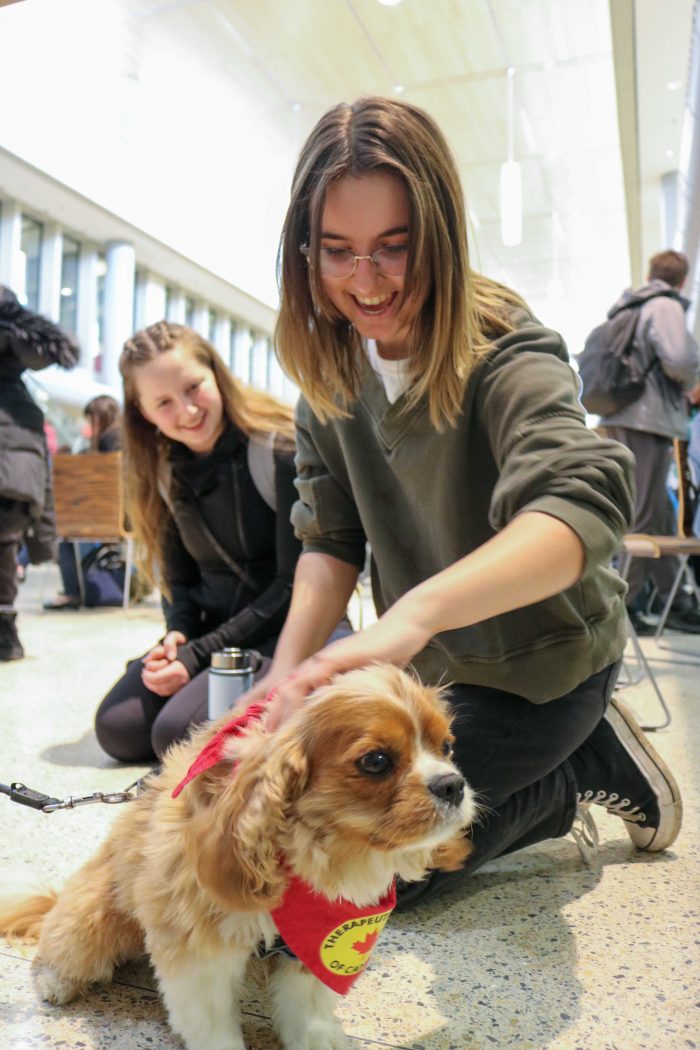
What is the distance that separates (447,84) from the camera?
7480 millimetres

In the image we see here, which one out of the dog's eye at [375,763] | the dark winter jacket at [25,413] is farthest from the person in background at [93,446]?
the dog's eye at [375,763]

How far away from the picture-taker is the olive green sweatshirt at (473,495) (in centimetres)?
130

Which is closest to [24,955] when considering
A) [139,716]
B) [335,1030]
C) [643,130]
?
[335,1030]

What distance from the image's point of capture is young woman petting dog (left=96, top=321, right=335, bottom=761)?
2.56 meters

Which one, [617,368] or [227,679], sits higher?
[617,368]

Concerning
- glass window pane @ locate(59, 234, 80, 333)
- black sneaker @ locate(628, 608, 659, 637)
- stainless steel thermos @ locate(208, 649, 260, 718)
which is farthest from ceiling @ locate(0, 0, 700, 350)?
stainless steel thermos @ locate(208, 649, 260, 718)

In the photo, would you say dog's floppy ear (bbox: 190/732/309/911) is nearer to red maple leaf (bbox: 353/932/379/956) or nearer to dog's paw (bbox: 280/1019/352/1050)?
red maple leaf (bbox: 353/932/379/956)

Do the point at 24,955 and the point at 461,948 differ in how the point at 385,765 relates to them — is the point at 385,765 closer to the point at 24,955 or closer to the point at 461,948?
the point at 461,948

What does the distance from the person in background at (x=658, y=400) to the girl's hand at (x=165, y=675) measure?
2.85 m

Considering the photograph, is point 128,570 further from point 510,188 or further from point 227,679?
point 510,188

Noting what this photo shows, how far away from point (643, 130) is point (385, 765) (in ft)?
29.4

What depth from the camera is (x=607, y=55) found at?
7023 mm

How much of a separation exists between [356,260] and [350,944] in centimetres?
100

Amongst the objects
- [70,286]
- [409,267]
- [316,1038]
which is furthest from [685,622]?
[70,286]
